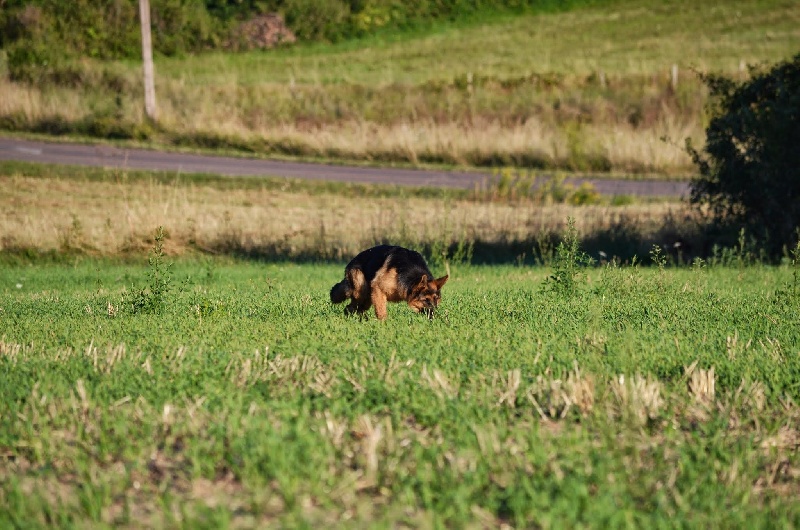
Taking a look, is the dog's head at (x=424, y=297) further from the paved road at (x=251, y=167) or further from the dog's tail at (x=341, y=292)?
the paved road at (x=251, y=167)

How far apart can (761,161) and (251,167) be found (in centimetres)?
1478

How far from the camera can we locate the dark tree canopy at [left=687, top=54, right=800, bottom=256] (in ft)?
57.6

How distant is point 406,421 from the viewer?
5.92 meters

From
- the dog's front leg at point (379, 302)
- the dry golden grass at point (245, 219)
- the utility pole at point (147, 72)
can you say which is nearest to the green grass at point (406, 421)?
the dog's front leg at point (379, 302)

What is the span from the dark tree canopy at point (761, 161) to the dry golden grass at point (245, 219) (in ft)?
8.39

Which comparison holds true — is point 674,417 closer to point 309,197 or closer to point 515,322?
point 515,322

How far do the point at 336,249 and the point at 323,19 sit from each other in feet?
137

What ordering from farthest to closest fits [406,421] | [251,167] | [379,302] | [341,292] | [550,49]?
[550,49] < [251,167] < [341,292] < [379,302] < [406,421]

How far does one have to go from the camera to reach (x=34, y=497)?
4598mm

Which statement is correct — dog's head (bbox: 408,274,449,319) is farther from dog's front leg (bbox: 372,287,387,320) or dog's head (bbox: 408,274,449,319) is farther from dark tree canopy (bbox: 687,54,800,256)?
dark tree canopy (bbox: 687,54,800,256)

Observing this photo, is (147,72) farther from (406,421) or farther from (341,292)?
(406,421)

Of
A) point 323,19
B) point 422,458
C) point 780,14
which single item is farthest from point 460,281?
point 780,14

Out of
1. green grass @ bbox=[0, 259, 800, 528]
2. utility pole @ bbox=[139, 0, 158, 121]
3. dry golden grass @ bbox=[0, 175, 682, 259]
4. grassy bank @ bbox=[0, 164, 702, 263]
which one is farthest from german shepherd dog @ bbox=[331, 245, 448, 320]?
utility pole @ bbox=[139, 0, 158, 121]

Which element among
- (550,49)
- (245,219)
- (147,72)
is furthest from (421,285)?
(550,49)
